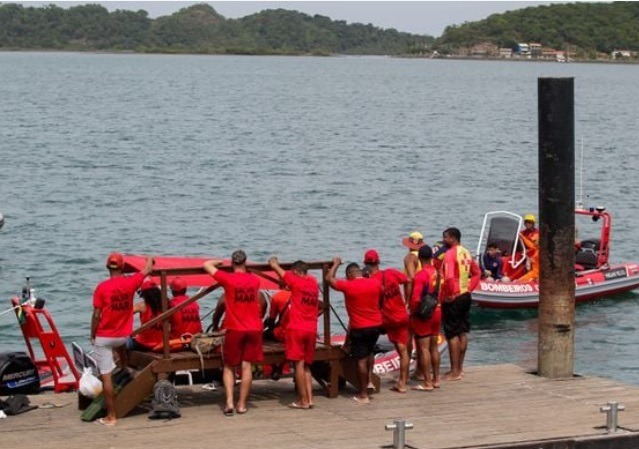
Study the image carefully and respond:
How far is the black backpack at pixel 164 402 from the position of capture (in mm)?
14188

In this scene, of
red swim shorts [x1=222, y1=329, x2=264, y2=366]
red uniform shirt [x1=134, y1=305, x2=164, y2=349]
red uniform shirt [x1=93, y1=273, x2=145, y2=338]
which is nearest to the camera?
red uniform shirt [x1=93, y1=273, x2=145, y2=338]

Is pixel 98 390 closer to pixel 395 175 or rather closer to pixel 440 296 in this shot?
pixel 440 296

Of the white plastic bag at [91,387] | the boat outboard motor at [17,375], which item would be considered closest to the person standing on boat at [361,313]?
the white plastic bag at [91,387]

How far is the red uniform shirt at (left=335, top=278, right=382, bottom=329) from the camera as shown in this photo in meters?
15.1

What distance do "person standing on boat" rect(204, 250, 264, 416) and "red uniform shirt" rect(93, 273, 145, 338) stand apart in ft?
2.63

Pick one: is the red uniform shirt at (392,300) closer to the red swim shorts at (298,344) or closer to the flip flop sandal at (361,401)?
the flip flop sandal at (361,401)

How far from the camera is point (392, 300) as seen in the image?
1555 cm

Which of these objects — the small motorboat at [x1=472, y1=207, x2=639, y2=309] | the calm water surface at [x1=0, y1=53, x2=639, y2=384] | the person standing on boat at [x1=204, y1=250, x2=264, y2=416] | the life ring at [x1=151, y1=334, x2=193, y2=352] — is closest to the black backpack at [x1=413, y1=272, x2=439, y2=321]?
the person standing on boat at [x1=204, y1=250, x2=264, y2=416]

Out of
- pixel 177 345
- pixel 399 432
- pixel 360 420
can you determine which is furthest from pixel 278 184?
pixel 399 432

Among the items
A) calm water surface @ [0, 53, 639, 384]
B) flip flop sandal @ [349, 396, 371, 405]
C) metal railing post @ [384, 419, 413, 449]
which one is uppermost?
metal railing post @ [384, 419, 413, 449]

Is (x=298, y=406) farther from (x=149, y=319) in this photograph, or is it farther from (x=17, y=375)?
(x=17, y=375)

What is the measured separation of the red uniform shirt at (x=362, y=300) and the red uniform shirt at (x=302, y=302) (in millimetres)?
390

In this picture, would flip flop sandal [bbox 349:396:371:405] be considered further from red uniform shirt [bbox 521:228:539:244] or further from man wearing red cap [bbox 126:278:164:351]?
red uniform shirt [bbox 521:228:539:244]

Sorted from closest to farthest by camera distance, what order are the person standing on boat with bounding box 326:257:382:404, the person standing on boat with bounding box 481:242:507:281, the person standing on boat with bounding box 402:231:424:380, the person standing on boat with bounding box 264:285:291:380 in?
the person standing on boat with bounding box 326:257:382:404 → the person standing on boat with bounding box 264:285:291:380 → the person standing on boat with bounding box 402:231:424:380 → the person standing on boat with bounding box 481:242:507:281
